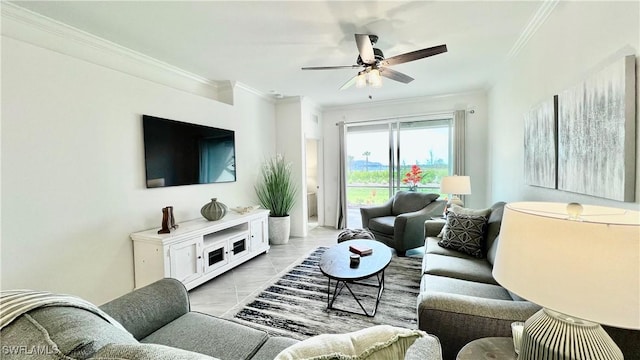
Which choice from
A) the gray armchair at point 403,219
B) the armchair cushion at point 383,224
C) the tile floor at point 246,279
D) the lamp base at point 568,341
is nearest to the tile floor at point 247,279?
the tile floor at point 246,279

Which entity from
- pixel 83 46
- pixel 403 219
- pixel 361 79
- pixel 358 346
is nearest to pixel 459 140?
pixel 403 219

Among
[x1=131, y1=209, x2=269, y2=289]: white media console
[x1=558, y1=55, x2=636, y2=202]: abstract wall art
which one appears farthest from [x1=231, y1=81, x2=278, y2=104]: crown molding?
[x1=558, y1=55, x2=636, y2=202]: abstract wall art

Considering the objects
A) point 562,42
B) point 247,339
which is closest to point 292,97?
point 562,42

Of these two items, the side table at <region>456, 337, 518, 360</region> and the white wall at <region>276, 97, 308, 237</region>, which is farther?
the white wall at <region>276, 97, 308, 237</region>

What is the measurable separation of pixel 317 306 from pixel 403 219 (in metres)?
1.72

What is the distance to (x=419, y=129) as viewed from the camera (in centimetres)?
514

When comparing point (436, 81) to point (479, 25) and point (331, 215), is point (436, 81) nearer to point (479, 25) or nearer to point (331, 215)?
point (479, 25)

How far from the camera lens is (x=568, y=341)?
0.75 metres

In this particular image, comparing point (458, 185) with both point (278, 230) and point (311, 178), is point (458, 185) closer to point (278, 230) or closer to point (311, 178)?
point (278, 230)

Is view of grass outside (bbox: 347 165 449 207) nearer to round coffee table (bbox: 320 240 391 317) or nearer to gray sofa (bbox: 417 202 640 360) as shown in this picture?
round coffee table (bbox: 320 240 391 317)

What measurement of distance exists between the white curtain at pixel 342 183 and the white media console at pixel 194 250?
7.58 ft

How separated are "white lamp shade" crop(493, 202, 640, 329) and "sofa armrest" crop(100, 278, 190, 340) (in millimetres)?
1630

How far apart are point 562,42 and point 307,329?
9.63 feet

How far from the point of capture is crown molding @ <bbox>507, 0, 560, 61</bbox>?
2.04 metres
